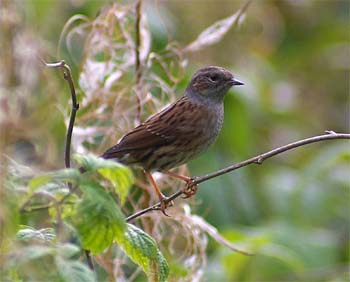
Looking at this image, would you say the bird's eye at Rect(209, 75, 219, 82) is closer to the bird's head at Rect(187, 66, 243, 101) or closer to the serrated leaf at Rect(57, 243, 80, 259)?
the bird's head at Rect(187, 66, 243, 101)

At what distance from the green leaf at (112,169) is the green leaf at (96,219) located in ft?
0.14

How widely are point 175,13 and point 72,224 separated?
567 centimetres

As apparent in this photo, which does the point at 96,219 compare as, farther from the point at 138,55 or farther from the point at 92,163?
the point at 138,55

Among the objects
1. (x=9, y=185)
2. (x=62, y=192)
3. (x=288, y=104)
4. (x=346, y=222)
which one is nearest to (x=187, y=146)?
(x=62, y=192)

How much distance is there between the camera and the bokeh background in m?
5.02

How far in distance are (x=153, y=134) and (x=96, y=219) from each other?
1833mm

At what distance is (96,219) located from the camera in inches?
85.0

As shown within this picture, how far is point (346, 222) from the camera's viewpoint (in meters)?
6.55

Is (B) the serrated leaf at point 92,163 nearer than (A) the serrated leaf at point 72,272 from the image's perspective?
No

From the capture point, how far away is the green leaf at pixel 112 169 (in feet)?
6.95

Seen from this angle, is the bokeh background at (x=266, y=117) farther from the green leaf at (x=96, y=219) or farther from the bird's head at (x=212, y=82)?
the bird's head at (x=212, y=82)

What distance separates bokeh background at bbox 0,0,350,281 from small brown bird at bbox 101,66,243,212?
364 mm

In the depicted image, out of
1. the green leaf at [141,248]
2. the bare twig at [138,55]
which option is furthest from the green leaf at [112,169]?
the bare twig at [138,55]

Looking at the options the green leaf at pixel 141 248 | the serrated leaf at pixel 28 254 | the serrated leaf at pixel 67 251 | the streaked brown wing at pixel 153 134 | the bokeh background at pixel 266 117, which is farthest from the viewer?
the bokeh background at pixel 266 117
